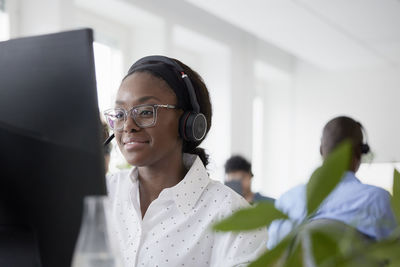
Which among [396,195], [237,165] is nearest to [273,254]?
[396,195]

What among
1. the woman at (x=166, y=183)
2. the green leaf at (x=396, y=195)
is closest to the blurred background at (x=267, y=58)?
the woman at (x=166, y=183)

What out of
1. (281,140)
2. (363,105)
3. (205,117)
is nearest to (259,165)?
(281,140)

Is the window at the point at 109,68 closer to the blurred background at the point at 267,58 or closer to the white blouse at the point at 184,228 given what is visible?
the blurred background at the point at 267,58

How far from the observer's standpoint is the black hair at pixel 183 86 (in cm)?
133

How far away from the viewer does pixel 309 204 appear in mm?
363

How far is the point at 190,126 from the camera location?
52.1 inches

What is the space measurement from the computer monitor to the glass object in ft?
0.33

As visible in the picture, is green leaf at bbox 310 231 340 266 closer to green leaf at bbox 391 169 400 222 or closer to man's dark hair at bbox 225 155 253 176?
green leaf at bbox 391 169 400 222

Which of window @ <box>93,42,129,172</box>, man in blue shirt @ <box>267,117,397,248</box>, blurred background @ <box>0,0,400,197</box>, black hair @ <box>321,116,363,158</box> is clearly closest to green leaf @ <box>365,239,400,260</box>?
man in blue shirt @ <box>267,117,397,248</box>

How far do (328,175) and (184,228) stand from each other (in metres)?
0.88

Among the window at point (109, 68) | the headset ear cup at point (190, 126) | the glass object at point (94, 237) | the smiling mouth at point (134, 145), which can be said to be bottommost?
the glass object at point (94, 237)

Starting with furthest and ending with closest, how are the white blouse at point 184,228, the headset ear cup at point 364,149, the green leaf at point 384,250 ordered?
the headset ear cup at point 364,149 < the white blouse at point 184,228 < the green leaf at point 384,250

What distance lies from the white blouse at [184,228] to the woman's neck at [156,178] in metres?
0.03

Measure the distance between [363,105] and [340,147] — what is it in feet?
25.2
